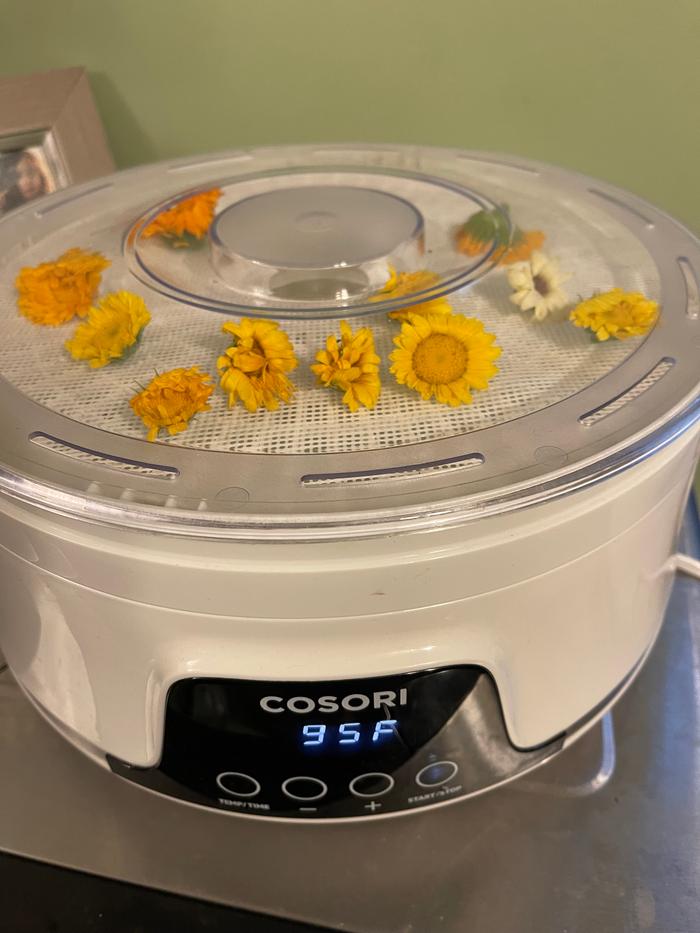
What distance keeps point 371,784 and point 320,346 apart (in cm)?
28

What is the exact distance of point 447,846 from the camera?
56 centimetres

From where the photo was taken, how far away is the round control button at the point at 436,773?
1.63 ft

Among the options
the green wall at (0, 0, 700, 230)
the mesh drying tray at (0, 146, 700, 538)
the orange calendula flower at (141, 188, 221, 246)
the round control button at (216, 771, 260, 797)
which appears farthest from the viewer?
the green wall at (0, 0, 700, 230)

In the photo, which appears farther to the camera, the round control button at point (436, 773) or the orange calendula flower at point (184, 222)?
the orange calendula flower at point (184, 222)

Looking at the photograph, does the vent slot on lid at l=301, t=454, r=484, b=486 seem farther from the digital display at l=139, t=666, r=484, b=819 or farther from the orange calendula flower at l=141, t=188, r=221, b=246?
the orange calendula flower at l=141, t=188, r=221, b=246

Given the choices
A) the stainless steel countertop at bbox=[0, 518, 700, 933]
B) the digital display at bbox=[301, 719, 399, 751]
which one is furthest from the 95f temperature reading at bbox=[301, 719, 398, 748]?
the stainless steel countertop at bbox=[0, 518, 700, 933]

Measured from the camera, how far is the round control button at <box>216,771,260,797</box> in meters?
0.50

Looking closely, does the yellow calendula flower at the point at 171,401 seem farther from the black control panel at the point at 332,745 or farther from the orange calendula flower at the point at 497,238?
the orange calendula flower at the point at 497,238

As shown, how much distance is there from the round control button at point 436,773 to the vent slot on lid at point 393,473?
0.21 metres

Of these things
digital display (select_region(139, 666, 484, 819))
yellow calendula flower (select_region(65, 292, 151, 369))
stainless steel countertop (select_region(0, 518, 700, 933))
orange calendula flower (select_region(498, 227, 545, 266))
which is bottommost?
stainless steel countertop (select_region(0, 518, 700, 933))

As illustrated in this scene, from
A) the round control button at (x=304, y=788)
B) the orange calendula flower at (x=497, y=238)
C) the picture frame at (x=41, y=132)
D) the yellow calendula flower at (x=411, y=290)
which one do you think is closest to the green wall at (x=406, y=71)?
the picture frame at (x=41, y=132)

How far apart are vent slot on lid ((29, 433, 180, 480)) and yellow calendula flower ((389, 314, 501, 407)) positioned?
0.15 m

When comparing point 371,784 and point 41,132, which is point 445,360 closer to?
point 371,784

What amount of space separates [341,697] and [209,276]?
321 millimetres
